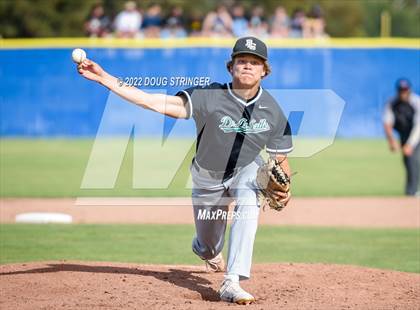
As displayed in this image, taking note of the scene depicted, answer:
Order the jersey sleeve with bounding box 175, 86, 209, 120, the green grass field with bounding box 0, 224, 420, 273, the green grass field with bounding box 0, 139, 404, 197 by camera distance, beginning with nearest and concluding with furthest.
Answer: the jersey sleeve with bounding box 175, 86, 209, 120
the green grass field with bounding box 0, 224, 420, 273
the green grass field with bounding box 0, 139, 404, 197

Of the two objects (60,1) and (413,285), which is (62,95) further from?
(413,285)

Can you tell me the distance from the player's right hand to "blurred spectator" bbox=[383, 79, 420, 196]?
1018 centimetres

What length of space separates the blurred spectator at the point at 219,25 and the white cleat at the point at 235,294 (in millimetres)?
19740

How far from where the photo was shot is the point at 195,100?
7027 mm

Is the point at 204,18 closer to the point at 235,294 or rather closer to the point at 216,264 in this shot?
the point at 216,264

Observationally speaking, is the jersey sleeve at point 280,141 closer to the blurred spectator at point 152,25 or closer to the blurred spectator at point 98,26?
the blurred spectator at point 152,25

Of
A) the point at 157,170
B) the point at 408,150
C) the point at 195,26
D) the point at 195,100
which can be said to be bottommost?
the point at 195,100

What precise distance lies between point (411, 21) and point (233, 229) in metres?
36.3

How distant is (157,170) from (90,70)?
11876 millimetres

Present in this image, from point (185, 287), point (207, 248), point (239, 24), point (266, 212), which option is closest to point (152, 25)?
point (239, 24)

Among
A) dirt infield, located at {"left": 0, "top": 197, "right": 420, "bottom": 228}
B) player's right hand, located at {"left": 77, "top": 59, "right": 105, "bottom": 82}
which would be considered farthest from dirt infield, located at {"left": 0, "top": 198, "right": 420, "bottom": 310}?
dirt infield, located at {"left": 0, "top": 197, "right": 420, "bottom": 228}

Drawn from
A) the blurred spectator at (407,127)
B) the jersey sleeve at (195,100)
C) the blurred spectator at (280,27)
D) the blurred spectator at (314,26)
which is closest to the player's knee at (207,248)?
the jersey sleeve at (195,100)

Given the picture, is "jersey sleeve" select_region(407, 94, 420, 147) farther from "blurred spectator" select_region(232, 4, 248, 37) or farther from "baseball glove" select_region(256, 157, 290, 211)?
"blurred spectator" select_region(232, 4, 248, 37)

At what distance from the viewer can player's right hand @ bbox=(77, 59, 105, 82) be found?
648cm
